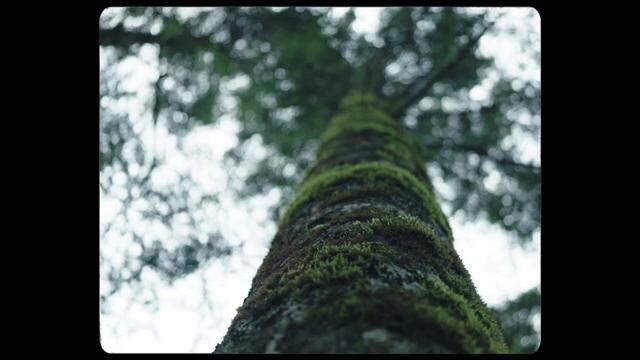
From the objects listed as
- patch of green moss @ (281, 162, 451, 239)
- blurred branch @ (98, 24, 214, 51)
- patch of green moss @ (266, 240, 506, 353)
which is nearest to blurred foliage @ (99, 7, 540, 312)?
blurred branch @ (98, 24, 214, 51)

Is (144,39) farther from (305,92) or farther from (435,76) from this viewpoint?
(435,76)

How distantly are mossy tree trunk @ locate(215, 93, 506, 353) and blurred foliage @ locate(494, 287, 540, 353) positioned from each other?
6.93m

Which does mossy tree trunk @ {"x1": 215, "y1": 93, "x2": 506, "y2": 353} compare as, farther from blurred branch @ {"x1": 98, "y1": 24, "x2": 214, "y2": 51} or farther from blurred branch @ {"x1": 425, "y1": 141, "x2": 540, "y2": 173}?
blurred branch @ {"x1": 425, "y1": 141, "x2": 540, "y2": 173}

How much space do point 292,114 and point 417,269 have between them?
7.84m

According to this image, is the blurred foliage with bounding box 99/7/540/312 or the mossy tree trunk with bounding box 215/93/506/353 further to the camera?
the blurred foliage with bounding box 99/7/540/312

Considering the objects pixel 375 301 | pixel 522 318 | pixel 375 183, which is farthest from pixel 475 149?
pixel 375 301

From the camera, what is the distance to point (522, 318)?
995 centimetres

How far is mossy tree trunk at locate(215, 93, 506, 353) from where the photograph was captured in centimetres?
184

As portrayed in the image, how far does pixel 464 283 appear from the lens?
105 inches

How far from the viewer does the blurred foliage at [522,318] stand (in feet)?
32.2

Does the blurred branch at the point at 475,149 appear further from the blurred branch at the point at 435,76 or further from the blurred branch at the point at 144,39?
the blurred branch at the point at 144,39

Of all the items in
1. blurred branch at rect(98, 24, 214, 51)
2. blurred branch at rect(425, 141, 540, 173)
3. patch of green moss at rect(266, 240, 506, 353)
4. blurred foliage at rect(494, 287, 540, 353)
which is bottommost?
patch of green moss at rect(266, 240, 506, 353)
